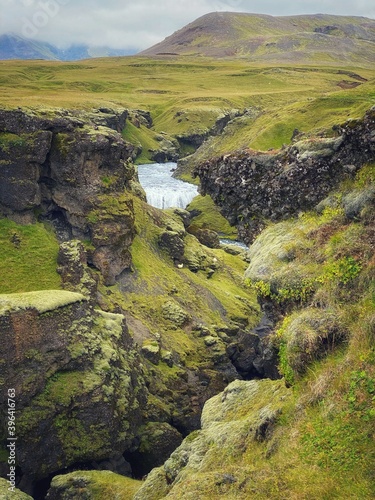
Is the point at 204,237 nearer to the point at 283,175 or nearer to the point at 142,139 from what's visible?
the point at 283,175

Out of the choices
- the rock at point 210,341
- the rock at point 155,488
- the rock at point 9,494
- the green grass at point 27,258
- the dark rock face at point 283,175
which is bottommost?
the rock at point 210,341

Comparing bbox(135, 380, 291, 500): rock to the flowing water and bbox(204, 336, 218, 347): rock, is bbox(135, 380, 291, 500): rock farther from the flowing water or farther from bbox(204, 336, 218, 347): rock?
the flowing water

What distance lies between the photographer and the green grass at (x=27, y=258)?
42844 millimetres

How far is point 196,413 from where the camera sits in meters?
41.6

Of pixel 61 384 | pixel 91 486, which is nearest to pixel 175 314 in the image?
pixel 61 384

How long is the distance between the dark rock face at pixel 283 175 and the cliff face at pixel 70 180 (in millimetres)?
23358

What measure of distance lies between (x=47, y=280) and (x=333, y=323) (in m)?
34.0

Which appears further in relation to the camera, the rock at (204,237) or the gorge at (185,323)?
the rock at (204,237)

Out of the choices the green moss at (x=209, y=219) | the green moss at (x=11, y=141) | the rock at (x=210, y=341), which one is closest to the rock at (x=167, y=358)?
the rock at (x=210, y=341)

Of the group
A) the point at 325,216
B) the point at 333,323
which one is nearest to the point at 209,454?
the point at 333,323

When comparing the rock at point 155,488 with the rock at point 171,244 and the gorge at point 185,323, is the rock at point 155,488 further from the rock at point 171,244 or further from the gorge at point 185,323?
the rock at point 171,244

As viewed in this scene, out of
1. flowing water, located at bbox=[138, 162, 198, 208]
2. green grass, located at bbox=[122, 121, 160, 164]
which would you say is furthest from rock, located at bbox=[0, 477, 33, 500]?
green grass, located at bbox=[122, 121, 160, 164]

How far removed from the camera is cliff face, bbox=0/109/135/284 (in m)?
46.9

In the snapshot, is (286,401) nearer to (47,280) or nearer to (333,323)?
(333,323)
